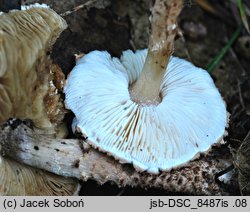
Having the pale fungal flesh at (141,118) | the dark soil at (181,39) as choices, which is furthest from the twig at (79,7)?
the pale fungal flesh at (141,118)

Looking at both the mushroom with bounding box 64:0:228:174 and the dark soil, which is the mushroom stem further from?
the dark soil

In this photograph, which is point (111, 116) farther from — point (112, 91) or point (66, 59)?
point (66, 59)

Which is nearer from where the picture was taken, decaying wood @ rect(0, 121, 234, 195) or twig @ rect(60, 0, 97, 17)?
decaying wood @ rect(0, 121, 234, 195)

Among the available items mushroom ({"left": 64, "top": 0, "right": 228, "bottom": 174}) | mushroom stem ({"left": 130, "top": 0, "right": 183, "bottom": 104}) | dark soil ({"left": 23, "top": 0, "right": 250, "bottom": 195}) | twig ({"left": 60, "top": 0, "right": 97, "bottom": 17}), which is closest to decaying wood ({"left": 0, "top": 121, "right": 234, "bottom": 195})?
mushroom ({"left": 64, "top": 0, "right": 228, "bottom": 174})

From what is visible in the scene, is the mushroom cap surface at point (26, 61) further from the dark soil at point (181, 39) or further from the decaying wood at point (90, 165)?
the dark soil at point (181, 39)

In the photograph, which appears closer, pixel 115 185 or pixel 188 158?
pixel 188 158

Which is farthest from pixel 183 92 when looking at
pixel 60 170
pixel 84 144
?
pixel 60 170
